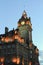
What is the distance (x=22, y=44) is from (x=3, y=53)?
1147cm

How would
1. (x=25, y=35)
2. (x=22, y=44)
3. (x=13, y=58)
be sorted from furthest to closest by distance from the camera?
1. (x=25, y=35)
2. (x=22, y=44)
3. (x=13, y=58)

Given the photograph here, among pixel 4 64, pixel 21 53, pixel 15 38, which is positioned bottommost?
pixel 4 64

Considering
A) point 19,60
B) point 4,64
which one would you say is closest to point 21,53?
point 19,60

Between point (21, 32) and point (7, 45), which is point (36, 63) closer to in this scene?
point (21, 32)

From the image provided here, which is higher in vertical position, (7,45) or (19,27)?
(19,27)

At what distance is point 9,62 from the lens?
3081 inches

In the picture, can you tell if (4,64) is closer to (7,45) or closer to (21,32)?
(7,45)

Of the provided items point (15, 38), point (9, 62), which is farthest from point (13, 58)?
point (15, 38)

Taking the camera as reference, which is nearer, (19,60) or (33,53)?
(19,60)

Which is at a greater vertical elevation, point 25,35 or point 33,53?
point 25,35

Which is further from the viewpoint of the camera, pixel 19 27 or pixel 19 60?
pixel 19 27

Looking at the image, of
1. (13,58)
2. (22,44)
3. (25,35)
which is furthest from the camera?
(25,35)

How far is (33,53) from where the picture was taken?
98750 millimetres

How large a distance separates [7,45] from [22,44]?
9015 mm
